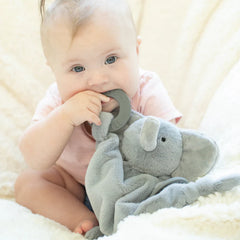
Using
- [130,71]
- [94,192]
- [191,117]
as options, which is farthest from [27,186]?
[191,117]

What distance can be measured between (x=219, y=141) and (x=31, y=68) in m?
0.75

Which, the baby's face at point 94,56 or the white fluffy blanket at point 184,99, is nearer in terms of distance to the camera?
the white fluffy blanket at point 184,99

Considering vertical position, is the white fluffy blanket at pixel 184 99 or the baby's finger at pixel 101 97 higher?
the baby's finger at pixel 101 97

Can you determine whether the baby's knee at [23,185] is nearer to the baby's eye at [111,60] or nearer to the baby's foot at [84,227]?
the baby's foot at [84,227]

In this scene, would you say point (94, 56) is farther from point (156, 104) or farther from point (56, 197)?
point (56, 197)

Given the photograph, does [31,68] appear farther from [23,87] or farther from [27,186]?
[27,186]

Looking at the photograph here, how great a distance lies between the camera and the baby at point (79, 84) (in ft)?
2.58

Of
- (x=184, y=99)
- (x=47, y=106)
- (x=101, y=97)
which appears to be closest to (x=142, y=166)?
(x=101, y=97)

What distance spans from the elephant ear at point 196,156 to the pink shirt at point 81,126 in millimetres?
249

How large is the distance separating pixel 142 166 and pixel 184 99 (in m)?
0.56

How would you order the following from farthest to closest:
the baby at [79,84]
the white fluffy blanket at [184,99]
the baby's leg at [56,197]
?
the baby's leg at [56,197]
the baby at [79,84]
the white fluffy blanket at [184,99]

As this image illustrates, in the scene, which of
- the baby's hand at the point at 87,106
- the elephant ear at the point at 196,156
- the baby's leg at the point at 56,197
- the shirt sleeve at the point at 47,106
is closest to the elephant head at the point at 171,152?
the elephant ear at the point at 196,156

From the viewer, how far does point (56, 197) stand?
94 cm

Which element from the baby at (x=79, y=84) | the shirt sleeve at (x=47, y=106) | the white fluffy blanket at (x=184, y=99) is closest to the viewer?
the white fluffy blanket at (x=184, y=99)
